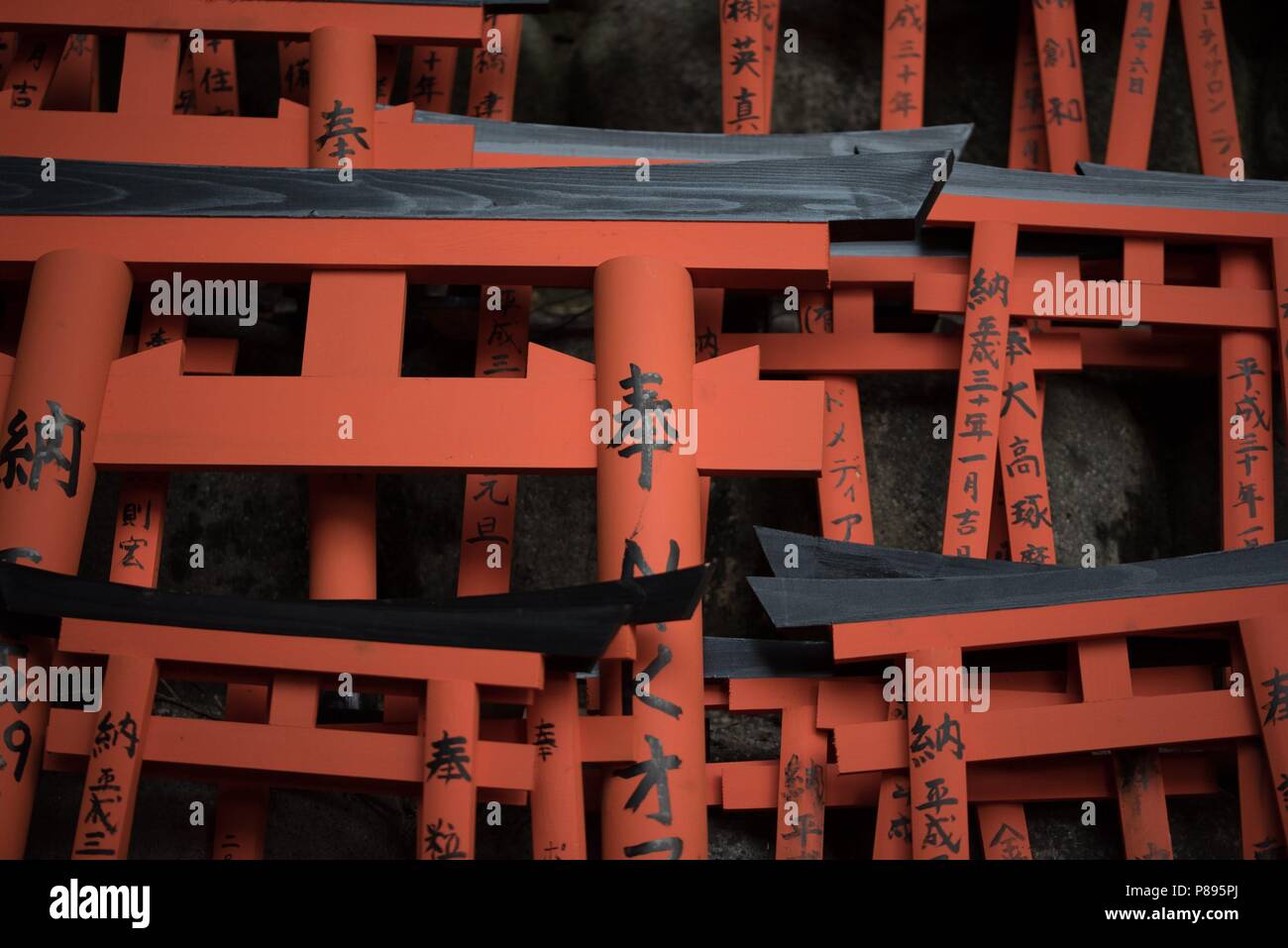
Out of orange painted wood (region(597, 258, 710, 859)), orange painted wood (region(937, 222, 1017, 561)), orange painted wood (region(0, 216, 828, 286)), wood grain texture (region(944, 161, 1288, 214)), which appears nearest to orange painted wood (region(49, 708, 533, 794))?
orange painted wood (region(597, 258, 710, 859))

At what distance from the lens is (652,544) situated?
407 cm

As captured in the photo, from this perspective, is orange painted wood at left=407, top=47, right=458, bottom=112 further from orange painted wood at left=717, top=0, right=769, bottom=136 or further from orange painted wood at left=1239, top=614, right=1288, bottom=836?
orange painted wood at left=1239, top=614, right=1288, bottom=836

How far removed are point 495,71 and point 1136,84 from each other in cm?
260

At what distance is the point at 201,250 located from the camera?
4445mm

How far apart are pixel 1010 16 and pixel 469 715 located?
15.2ft

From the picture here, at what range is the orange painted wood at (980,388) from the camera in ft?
15.9

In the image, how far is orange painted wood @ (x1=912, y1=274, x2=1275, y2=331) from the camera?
508cm

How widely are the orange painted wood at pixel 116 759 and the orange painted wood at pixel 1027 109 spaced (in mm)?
4147

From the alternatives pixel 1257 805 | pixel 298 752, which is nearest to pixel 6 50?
pixel 298 752

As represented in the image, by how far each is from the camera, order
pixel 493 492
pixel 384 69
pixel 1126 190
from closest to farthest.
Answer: pixel 493 492 < pixel 1126 190 < pixel 384 69

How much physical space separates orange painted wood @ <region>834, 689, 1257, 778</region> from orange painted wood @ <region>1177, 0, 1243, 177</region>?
2511 millimetres

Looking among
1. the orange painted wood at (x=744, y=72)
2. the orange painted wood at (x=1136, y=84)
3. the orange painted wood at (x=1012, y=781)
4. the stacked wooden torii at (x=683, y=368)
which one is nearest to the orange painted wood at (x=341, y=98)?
the stacked wooden torii at (x=683, y=368)

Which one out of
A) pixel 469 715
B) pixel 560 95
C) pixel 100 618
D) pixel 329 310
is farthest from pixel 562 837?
pixel 560 95

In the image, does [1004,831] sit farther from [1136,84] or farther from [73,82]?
[73,82]
